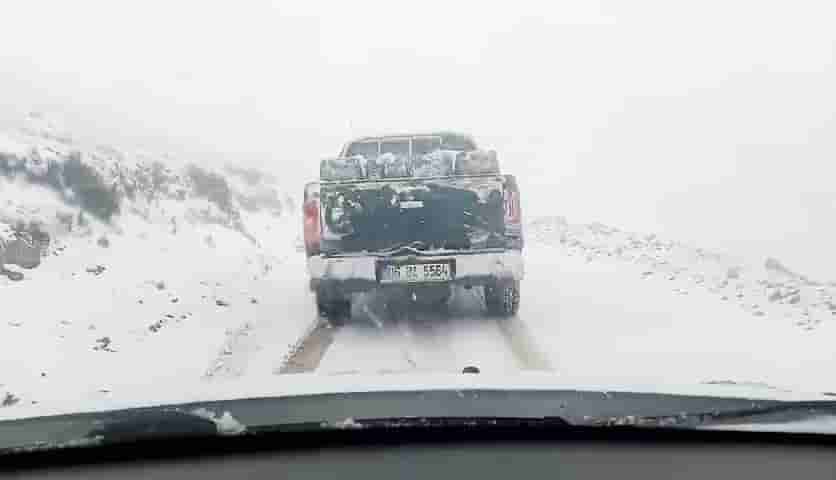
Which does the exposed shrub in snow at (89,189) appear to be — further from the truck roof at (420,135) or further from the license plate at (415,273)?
the license plate at (415,273)

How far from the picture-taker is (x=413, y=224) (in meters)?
7.95

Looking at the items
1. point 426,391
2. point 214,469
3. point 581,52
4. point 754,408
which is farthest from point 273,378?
point 581,52

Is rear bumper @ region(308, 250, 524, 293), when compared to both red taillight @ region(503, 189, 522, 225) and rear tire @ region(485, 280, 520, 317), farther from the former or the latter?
rear tire @ region(485, 280, 520, 317)

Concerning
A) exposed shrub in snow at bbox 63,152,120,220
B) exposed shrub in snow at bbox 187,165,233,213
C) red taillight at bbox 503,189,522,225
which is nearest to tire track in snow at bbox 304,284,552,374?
red taillight at bbox 503,189,522,225

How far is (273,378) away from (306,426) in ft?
3.26

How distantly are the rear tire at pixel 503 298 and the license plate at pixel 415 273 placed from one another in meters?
0.73

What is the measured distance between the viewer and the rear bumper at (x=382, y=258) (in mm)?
7914

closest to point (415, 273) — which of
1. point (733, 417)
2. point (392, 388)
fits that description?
point (392, 388)

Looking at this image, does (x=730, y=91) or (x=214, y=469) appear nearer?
(x=214, y=469)

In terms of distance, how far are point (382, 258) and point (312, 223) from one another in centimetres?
76

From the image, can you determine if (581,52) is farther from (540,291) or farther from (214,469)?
(214,469)

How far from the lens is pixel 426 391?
2.85 m

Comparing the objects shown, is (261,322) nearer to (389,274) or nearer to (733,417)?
(389,274)

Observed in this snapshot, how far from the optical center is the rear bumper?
7914 millimetres
